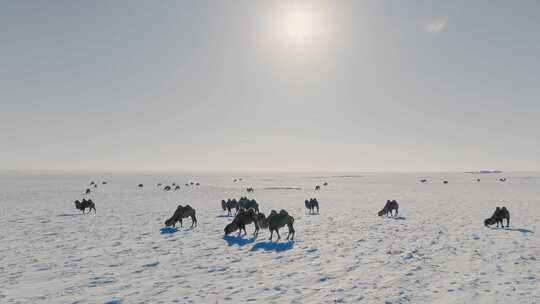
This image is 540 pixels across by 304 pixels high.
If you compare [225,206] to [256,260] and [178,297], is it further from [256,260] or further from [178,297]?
[178,297]

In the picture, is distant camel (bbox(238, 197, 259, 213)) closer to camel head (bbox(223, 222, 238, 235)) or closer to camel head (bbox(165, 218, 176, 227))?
camel head (bbox(165, 218, 176, 227))

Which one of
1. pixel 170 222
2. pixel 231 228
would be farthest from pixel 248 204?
pixel 231 228

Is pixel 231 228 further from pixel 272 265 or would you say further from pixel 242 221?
pixel 272 265

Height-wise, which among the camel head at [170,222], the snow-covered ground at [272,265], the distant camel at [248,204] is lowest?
the snow-covered ground at [272,265]

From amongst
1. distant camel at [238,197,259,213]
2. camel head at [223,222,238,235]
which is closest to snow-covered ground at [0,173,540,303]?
camel head at [223,222,238,235]

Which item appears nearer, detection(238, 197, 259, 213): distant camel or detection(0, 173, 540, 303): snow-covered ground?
detection(0, 173, 540, 303): snow-covered ground

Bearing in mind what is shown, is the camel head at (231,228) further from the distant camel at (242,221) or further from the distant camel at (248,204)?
the distant camel at (248,204)

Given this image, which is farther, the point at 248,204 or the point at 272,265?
the point at 248,204

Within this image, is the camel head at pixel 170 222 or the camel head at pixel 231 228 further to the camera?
the camel head at pixel 170 222

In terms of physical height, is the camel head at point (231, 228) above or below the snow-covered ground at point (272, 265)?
above

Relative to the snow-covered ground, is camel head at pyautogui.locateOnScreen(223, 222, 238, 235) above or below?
above

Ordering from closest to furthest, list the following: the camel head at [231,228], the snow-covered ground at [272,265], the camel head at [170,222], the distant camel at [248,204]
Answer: the snow-covered ground at [272,265] → the camel head at [231,228] → the camel head at [170,222] → the distant camel at [248,204]

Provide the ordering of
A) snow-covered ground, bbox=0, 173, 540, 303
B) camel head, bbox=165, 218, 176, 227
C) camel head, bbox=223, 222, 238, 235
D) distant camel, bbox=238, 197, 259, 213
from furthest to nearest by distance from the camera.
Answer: distant camel, bbox=238, 197, 259, 213 → camel head, bbox=165, 218, 176, 227 → camel head, bbox=223, 222, 238, 235 → snow-covered ground, bbox=0, 173, 540, 303

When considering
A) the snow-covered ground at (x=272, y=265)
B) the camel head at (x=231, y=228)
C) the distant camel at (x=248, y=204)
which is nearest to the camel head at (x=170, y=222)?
the snow-covered ground at (x=272, y=265)
